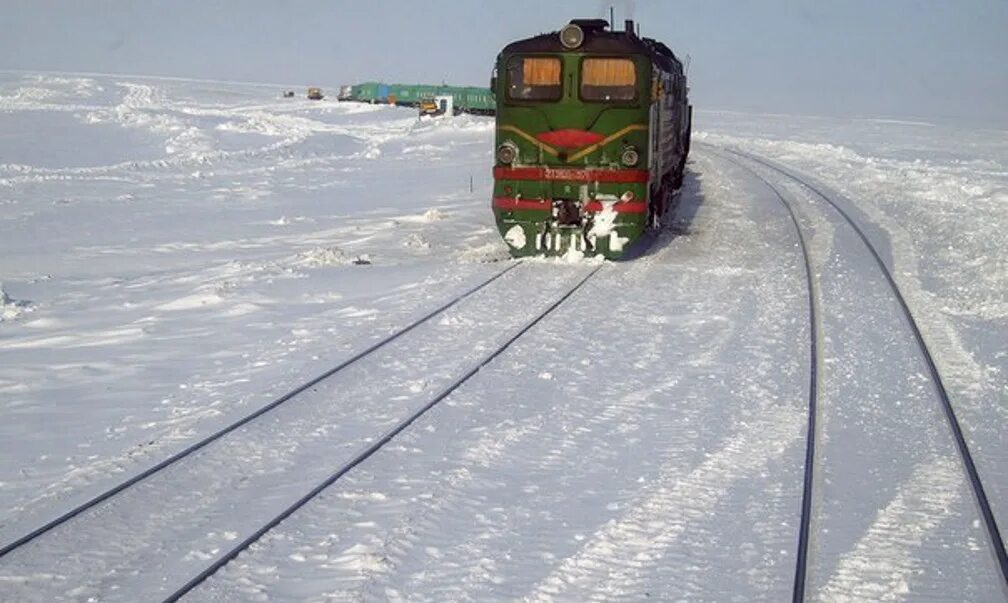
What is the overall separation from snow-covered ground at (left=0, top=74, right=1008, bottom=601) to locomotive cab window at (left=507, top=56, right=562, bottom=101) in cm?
250

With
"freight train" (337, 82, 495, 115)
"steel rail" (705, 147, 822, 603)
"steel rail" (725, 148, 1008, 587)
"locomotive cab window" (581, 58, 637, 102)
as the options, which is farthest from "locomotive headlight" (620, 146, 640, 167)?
"freight train" (337, 82, 495, 115)

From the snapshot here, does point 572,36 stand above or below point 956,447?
above

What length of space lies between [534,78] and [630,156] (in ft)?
6.09

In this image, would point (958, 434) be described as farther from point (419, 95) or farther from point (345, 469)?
point (419, 95)

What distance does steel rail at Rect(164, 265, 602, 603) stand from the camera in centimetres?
480

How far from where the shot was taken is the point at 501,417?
23.7 ft

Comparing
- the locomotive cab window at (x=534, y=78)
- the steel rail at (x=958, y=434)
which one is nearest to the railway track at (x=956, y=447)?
the steel rail at (x=958, y=434)

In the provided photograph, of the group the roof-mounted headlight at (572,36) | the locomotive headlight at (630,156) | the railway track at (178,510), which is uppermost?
the roof-mounted headlight at (572,36)

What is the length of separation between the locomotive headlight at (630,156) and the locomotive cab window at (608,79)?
2.37 ft

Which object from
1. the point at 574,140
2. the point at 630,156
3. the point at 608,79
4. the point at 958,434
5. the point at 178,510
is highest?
the point at 608,79

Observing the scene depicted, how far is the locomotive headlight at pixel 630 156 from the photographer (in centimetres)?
1383

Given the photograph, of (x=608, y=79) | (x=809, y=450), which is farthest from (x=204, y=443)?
(x=608, y=79)

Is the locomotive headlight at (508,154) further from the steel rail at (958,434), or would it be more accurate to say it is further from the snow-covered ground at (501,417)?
the steel rail at (958,434)

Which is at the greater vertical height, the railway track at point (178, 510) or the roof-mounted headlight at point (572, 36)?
the roof-mounted headlight at point (572, 36)
